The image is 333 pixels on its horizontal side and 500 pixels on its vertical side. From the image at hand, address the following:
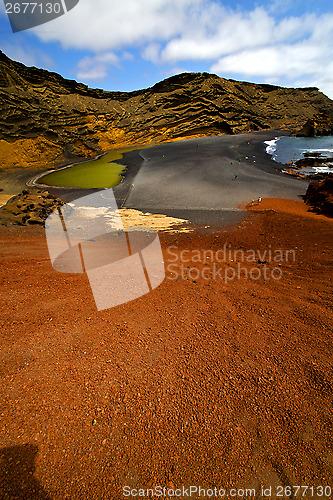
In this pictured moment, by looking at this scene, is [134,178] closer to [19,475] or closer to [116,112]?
[19,475]

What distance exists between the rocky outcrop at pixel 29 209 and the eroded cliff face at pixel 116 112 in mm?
20705

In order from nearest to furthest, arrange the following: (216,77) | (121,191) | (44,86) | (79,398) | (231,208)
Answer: (79,398)
(231,208)
(121,191)
(44,86)
(216,77)

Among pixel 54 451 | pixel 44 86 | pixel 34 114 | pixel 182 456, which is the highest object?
pixel 44 86

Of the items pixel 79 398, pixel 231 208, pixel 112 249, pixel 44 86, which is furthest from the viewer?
pixel 44 86

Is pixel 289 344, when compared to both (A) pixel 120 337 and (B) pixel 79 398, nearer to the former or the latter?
(A) pixel 120 337

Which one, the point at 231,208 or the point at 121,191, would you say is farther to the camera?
the point at 121,191

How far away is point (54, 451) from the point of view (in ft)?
5.46

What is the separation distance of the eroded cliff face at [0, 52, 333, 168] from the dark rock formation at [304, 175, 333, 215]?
1119 inches

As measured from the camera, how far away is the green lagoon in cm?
1897

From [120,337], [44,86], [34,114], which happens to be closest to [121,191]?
[120,337]

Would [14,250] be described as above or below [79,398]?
above

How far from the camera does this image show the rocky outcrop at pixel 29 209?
7742 millimetres

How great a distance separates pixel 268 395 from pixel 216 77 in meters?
58.7

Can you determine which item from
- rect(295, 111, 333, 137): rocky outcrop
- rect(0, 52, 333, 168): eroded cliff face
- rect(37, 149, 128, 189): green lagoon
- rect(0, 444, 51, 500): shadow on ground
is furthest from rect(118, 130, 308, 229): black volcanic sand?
rect(295, 111, 333, 137): rocky outcrop
